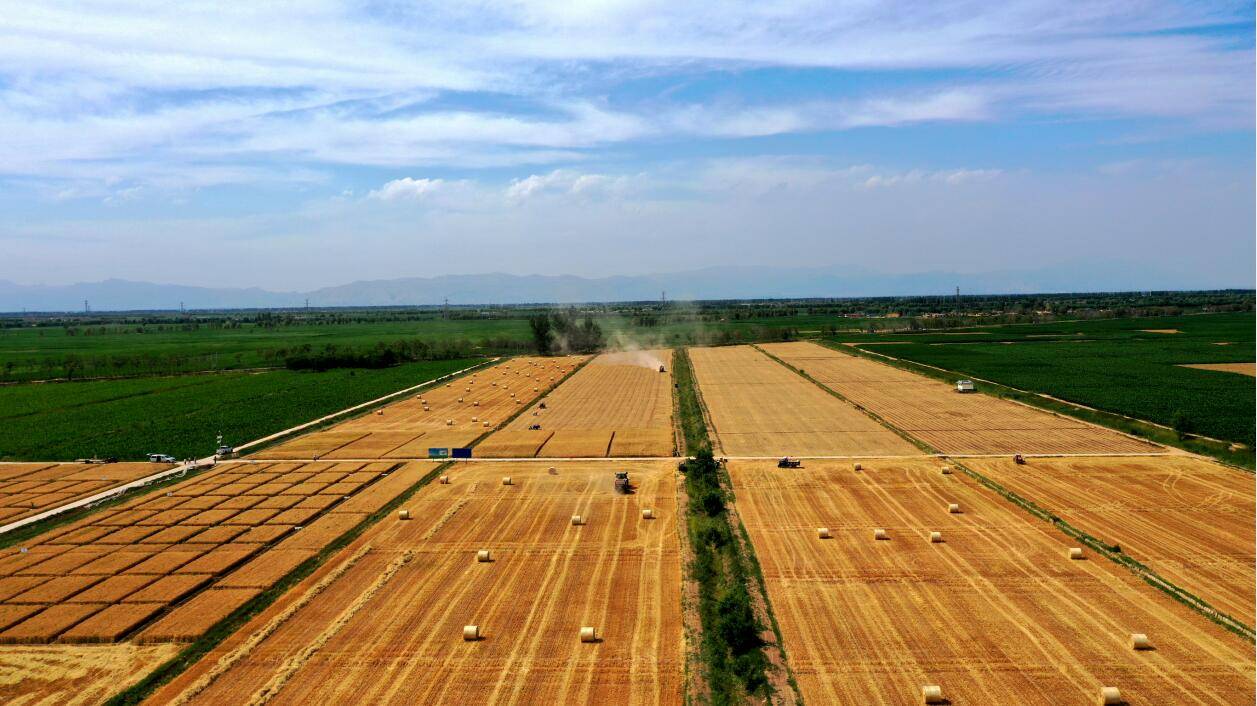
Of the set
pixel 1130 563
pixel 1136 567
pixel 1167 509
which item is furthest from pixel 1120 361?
pixel 1136 567

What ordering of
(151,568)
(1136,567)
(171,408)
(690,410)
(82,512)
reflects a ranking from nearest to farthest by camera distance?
(1136,567) → (151,568) → (82,512) → (690,410) → (171,408)

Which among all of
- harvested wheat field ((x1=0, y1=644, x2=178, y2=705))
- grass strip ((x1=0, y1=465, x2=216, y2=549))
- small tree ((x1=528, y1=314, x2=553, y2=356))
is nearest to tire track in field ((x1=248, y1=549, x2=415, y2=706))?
harvested wheat field ((x1=0, y1=644, x2=178, y2=705))

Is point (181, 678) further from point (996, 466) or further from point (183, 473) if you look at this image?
point (996, 466)

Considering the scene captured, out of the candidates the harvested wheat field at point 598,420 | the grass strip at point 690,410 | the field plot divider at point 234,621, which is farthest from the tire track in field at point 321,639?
the harvested wheat field at point 598,420

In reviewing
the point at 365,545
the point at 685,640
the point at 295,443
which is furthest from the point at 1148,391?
the point at 295,443

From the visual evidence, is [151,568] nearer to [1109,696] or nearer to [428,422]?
[1109,696]

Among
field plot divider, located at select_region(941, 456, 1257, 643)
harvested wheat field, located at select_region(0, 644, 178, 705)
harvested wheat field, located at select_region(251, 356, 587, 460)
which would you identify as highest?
harvested wheat field, located at select_region(251, 356, 587, 460)

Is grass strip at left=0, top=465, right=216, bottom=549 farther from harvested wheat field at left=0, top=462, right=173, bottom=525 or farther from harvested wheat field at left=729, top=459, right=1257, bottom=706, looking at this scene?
harvested wheat field at left=729, top=459, right=1257, bottom=706
